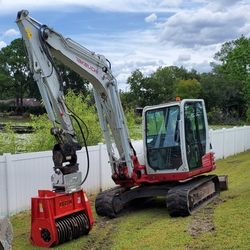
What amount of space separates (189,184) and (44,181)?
3.49 m

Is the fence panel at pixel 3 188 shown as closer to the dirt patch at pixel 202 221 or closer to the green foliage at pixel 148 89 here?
the dirt patch at pixel 202 221

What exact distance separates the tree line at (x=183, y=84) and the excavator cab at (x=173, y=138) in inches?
1082

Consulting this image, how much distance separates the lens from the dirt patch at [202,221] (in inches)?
339

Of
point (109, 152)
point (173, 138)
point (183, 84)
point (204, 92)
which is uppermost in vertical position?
point (183, 84)

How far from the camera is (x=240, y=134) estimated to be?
26.8 m

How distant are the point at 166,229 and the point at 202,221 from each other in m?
0.90

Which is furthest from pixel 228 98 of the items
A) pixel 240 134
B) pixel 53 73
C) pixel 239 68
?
pixel 53 73

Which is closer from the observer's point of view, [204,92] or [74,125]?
[74,125]

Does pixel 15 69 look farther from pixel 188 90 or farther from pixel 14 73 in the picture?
pixel 188 90

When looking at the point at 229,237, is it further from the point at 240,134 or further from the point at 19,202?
A: the point at 240,134

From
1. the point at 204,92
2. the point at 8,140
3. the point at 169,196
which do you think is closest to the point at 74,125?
the point at 8,140

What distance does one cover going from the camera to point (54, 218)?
8.13 m

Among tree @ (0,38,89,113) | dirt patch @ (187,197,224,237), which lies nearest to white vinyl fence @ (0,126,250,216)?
dirt patch @ (187,197,224,237)

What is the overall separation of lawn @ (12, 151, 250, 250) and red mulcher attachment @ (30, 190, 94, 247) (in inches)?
7.1
